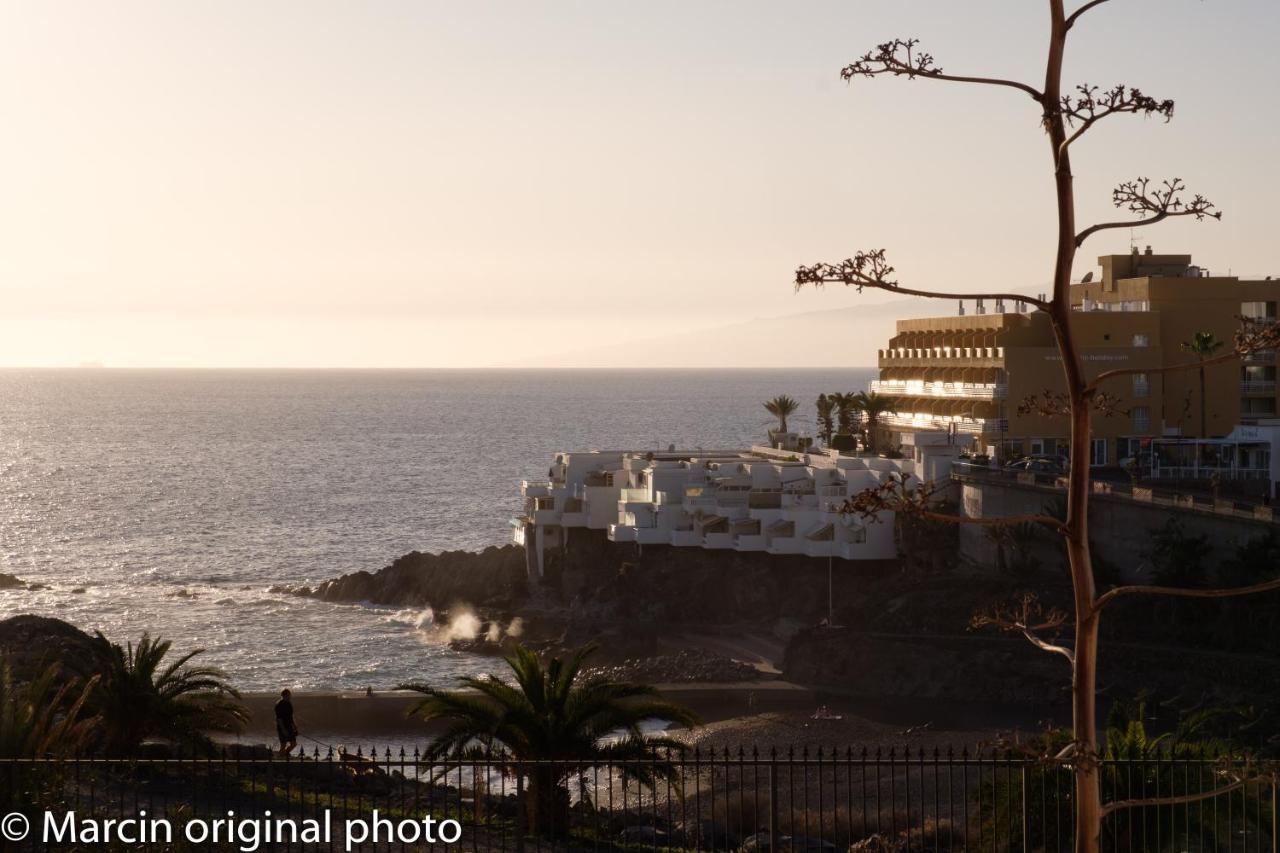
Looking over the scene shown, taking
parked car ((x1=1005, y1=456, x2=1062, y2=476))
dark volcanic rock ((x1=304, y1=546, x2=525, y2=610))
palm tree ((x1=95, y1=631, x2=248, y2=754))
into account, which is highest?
parked car ((x1=1005, y1=456, x2=1062, y2=476))

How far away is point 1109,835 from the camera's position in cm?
2272

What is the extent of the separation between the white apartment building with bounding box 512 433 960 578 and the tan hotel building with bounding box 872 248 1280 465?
4.44 m

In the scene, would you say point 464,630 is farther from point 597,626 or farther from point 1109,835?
point 1109,835

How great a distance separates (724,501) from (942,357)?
786 inches

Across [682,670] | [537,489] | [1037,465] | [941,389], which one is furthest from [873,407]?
[682,670]

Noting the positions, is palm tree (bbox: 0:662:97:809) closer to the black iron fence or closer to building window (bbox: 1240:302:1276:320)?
the black iron fence

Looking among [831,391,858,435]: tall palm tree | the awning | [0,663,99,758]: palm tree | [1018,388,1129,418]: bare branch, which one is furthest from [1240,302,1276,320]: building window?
[1018,388,1129,418]: bare branch

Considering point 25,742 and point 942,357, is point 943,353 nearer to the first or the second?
point 942,357

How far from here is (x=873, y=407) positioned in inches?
3314

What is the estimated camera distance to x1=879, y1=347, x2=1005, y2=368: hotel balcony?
2865 inches

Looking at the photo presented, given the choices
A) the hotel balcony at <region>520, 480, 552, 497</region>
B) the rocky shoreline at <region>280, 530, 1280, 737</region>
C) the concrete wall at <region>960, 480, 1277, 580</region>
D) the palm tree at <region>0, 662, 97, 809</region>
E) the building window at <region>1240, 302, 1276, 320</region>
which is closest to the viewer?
the palm tree at <region>0, 662, 97, 809</region>

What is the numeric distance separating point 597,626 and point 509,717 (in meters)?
35.2

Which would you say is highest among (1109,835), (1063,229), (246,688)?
(1063,229)

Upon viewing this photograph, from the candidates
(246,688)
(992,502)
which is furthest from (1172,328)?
(246,688)
